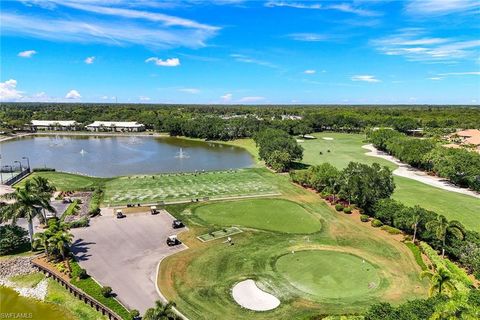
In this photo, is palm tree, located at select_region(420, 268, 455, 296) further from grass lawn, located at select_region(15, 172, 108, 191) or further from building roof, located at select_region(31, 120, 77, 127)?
building roof, located at select_region(31, 120, 77, 127)

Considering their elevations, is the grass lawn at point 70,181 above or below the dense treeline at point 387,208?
below

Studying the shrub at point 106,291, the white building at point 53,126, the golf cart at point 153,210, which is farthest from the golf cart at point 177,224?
the white building at point 53,126

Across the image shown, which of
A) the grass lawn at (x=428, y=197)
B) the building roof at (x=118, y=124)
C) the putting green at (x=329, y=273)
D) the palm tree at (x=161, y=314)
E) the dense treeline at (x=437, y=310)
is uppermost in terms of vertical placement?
the building roof at (x=118, y=124)

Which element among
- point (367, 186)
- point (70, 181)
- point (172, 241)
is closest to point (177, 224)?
point (172, 241)

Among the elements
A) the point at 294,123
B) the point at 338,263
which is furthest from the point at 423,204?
the point at 294,123

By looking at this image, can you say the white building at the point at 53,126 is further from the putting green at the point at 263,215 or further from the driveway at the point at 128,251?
the putting green at the point at 263,215

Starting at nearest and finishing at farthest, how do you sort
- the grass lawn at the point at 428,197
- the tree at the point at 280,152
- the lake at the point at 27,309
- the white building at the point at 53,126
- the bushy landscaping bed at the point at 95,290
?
the bushy landscaping bed at the point at 95,290, the lake at the point at 27,309, the grass lawn at the point at 428,197, the tree at the point at 280,152, the white building at the point at 53,126

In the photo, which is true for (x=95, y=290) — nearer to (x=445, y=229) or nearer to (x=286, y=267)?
(x=286, y=267)
